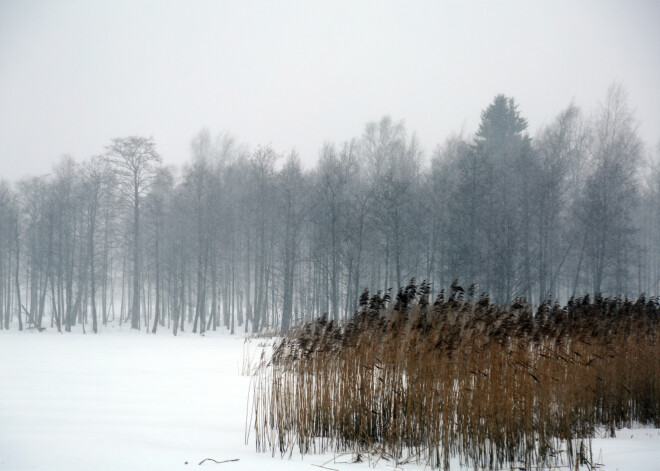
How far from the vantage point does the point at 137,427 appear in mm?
5559

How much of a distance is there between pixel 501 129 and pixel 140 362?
28979 millimetres

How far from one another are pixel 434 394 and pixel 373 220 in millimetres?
19118

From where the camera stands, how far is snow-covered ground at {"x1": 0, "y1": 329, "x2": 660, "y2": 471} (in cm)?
444

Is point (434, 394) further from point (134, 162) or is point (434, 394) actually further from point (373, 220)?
point (134, 162)

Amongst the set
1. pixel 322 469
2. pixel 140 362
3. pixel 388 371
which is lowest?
pixel 140 362

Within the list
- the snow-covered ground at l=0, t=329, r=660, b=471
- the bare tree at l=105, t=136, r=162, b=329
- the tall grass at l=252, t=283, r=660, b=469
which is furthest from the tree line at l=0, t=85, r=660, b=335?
the tall grass at l=252, t=283, r=660, b=469

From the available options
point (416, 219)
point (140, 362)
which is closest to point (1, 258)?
point (140, 362)

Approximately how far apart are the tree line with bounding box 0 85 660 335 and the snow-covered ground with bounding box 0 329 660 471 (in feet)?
44.4

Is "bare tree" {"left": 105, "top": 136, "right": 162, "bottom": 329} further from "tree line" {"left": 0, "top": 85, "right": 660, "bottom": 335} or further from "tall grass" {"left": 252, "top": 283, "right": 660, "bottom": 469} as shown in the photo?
"tall grass" {"left": 252, "top": 283, "right": 660, "bottom": 469}

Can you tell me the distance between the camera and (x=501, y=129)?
1307 inches

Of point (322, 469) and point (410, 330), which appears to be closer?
point (322, 469)

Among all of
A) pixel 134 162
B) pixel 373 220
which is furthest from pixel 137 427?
pixel 134 162

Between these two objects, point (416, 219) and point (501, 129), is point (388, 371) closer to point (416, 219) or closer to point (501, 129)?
point (416, 219)

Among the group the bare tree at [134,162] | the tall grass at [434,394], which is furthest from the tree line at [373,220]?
the tall grass at [434,394]
